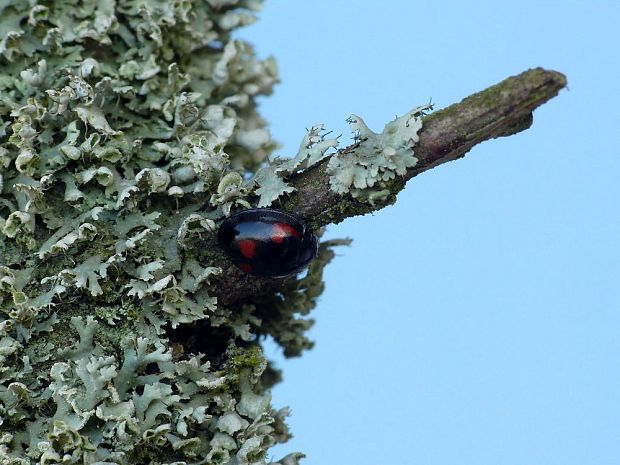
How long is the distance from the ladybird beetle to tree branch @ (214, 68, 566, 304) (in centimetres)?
7

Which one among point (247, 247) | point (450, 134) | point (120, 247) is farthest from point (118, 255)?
point (450, 134)

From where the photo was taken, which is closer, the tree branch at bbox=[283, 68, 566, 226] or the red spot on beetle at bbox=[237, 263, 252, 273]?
the tree branch at bbox=[283, 68, 566, 226]

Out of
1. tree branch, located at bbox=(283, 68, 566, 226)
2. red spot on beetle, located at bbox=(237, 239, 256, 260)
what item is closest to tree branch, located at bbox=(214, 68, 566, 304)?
tree branch, located at bbox=(283, 68, 566, 226)

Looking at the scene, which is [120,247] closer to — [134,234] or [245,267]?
[134,234]

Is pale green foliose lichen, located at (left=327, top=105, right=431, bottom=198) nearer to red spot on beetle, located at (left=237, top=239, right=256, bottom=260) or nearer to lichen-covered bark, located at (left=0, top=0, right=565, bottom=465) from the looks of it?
lichen-covered bark, located at (left=0, top=0, right=565, bottom=465)

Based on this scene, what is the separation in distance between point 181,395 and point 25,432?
393 mm

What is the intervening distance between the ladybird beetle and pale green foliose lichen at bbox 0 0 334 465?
2.0 inches

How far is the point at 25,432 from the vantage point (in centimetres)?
229

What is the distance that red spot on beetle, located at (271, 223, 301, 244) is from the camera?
8.00 feet

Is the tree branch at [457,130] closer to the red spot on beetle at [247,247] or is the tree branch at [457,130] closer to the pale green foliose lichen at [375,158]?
the pale green foliose lichen at [375,158]

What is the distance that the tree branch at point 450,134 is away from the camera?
91.4 inches

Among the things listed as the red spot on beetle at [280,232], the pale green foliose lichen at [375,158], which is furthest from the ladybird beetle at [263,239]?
the pale green foliose lichen at [375,158]

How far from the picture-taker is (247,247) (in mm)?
2441

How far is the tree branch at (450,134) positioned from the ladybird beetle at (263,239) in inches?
2.7
